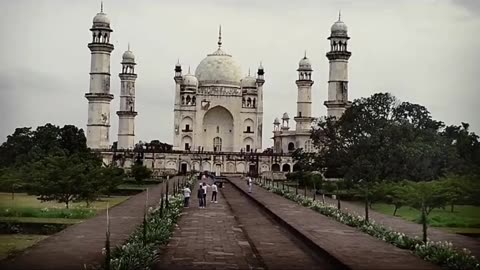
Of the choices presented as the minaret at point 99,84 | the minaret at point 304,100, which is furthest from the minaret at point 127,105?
the minaret at point 304,100

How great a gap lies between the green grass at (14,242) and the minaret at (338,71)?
28.2m

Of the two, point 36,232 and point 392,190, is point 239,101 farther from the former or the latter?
point 36,232

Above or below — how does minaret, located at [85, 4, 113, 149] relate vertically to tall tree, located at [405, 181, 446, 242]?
above

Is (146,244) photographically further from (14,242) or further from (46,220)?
(46,220)

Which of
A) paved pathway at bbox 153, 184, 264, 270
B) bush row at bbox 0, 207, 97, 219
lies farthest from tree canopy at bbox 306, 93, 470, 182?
bush row at bbox 0, 207, 97, 219

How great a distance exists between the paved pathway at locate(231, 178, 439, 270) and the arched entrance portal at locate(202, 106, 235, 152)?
37.0 metres

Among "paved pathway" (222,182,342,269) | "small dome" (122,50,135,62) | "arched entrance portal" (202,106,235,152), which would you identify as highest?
"small dome" (122,50,135,62)

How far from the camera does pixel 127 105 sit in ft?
161

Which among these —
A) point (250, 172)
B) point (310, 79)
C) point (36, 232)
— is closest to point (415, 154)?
point (36, 232)

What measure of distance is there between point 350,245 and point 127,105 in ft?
136

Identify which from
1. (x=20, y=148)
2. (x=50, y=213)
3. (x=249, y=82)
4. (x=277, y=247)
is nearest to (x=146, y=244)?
(x=277, y=247)

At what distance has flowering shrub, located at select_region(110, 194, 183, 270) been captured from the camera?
6719 millimetres

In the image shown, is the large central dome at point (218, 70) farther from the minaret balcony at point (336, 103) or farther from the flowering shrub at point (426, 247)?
the flowering shrub at point (426, 247)

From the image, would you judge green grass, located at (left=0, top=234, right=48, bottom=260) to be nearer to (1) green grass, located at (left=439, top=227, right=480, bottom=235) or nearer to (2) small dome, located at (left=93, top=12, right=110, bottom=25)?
(1) green grass, located at (left=439, top=227, right=480, bottom=235)
